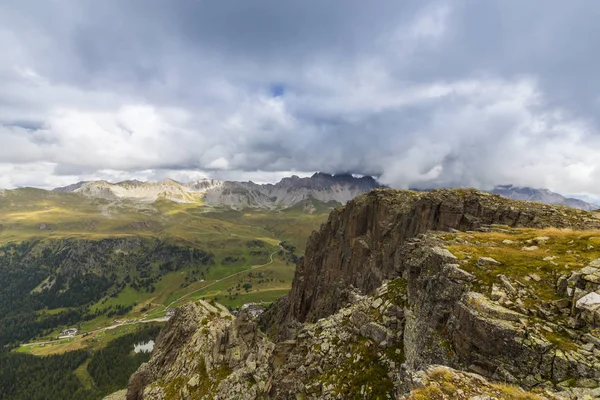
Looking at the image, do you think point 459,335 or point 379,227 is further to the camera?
point 379,227

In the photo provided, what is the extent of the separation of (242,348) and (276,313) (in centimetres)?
9607

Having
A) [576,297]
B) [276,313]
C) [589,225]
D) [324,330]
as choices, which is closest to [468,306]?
[576,297]

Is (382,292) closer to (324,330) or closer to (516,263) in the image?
(324,330)

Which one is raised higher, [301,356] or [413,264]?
[413,264]

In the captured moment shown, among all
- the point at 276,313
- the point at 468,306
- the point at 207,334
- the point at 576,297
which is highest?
the point at 576,297

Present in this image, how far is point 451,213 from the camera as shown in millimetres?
72312

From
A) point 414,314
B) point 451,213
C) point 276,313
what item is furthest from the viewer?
point 276,313

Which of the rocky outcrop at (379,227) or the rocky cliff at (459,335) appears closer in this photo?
the rocky cliff at (459,335)

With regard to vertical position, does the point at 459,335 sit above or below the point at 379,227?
below

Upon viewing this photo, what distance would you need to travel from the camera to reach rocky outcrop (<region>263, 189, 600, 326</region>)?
5973 centimetres

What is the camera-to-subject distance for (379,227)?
320 feet

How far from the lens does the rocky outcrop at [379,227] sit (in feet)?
196

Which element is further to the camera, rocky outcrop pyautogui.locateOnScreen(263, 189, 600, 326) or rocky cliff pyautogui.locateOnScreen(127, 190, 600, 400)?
rocky outcrop pyautogui.locateOnScreen(263, 189, 600, 326)

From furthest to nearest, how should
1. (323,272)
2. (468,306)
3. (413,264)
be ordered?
1. (323,272)
2. (413,264)
3. (468,306)
